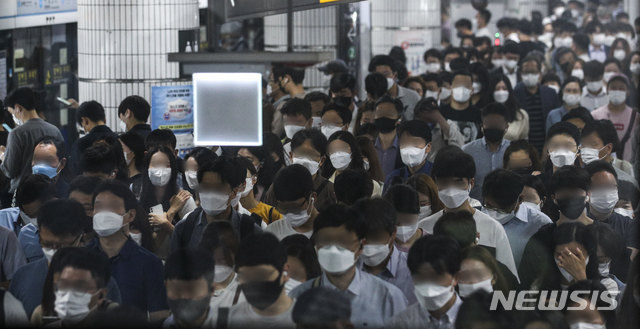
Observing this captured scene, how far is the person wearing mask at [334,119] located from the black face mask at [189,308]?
320 cm

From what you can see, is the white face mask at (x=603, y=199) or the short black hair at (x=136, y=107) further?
the short black hair at (x=136, y=107)

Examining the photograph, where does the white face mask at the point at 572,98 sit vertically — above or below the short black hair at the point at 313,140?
above

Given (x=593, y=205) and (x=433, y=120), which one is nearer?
(x=593, y=205)

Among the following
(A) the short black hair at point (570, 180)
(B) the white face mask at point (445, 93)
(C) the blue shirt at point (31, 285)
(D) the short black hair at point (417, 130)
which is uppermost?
(B) the white face mask at point (445, 93)

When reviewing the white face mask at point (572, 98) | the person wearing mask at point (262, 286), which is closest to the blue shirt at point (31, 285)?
the person wearing mask at point (262, 286)

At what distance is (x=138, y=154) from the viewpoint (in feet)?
17.8

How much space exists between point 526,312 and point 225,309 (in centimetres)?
102

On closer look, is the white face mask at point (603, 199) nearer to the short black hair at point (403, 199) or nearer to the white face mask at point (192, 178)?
the short black hair at point (403, 199)

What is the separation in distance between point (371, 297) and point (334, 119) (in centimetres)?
311

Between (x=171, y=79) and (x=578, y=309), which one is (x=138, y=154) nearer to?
(x=171, y=79)

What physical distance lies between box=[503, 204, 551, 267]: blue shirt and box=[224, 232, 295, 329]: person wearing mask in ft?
4.69

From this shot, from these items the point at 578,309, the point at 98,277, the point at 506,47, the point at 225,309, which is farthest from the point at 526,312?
the point at 506,47

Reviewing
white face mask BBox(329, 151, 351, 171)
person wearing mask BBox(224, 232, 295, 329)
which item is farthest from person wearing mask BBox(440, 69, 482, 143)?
person wearing mask BBox(224, 232, 295, 329)

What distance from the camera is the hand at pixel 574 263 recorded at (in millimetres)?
3484
